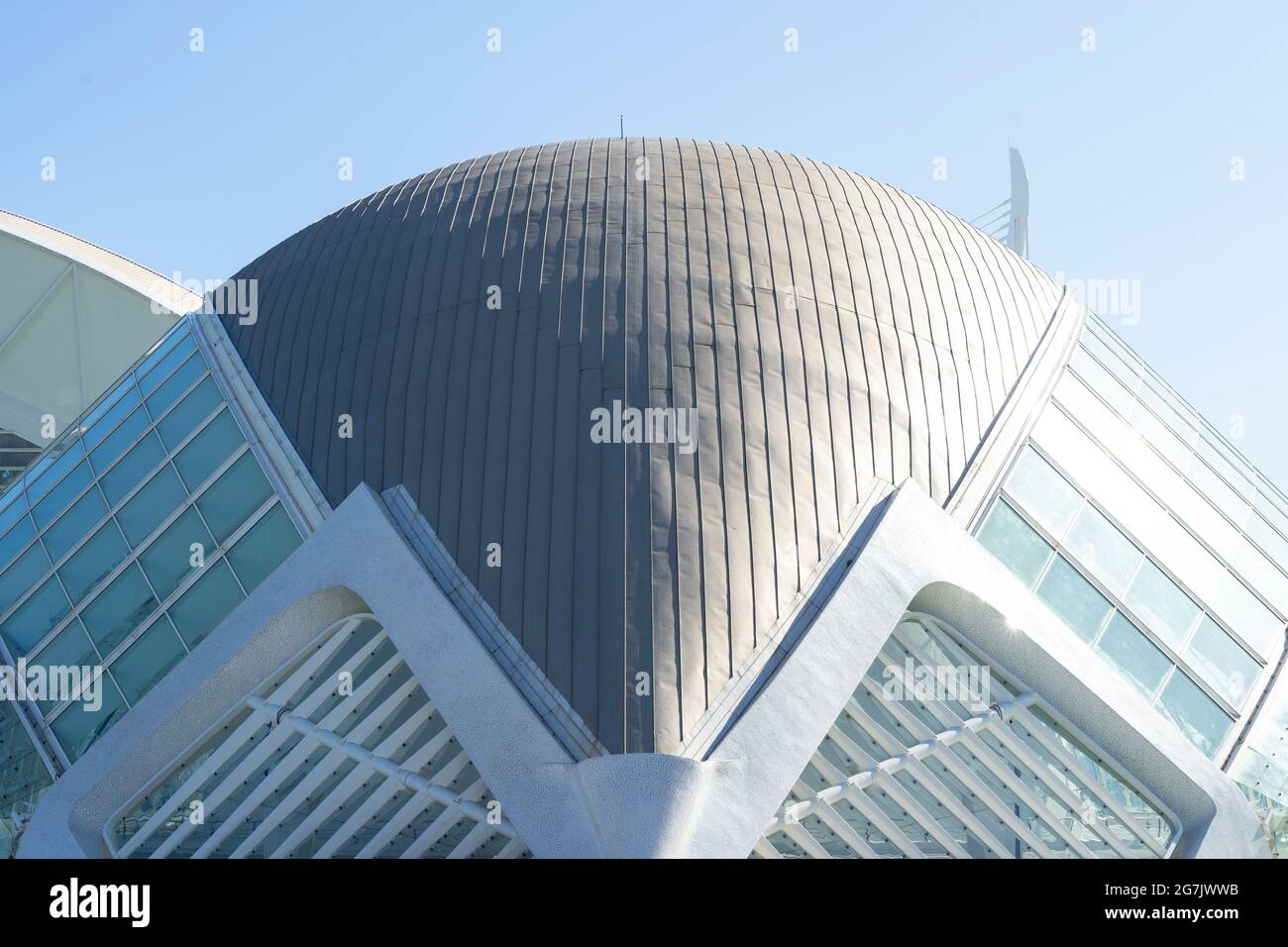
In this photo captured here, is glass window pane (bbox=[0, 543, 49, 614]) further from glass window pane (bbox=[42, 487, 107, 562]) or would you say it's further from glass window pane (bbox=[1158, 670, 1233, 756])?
glass window pane (bbox=[1158, 670, 1233, 756])

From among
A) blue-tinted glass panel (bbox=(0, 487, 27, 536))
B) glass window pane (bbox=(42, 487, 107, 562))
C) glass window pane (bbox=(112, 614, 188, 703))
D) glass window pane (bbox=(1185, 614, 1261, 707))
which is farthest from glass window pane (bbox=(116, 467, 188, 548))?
glass window pane (bbox=(1185, 614, 1261, 707))

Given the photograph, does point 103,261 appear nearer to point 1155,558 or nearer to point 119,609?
point 119,609

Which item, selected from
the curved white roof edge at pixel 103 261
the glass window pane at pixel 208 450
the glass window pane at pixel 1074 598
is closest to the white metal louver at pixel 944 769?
the glass window pane at pixel 1074 598

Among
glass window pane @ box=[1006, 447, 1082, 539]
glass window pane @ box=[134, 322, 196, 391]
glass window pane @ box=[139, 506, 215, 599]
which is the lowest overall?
glass window pane @ box=[139, 506, 215, 599]

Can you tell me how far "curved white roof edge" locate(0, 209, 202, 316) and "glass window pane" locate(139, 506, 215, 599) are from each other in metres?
17.6

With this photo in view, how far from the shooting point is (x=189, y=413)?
68.3 feet

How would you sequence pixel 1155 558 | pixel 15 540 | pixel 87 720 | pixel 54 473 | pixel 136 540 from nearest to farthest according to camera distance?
1. pixel 87 720
2. pixel 1155 558
3. pixel 136 540
4. pixel 15 540
5. pixel 54 473

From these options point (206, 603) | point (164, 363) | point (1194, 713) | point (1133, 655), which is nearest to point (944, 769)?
point (1133, 655)

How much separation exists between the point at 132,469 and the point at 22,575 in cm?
235

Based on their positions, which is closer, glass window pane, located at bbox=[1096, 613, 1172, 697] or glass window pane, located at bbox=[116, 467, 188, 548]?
glass window pane, located at bbox=[1096, 613, 1172, 697]

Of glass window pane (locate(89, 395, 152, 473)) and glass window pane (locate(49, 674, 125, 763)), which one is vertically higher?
glass window pane (locate(89, 395, 152, 473))

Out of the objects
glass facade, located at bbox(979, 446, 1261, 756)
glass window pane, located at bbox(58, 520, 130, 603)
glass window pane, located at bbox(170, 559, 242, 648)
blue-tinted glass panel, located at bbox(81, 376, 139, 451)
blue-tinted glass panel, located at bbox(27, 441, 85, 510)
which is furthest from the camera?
blue-tinted glass panel, located at bbox(81, 376, 139, 451)

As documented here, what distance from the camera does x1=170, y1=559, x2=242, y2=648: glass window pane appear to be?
18.1 metres

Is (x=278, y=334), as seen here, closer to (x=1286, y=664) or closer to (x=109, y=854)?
(x=109, y=854)
